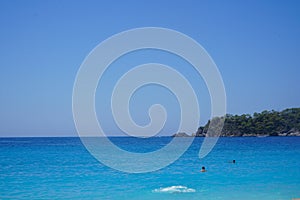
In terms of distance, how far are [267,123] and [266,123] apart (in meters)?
0.31

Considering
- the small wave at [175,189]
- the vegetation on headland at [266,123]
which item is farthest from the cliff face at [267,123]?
the small wave at [175,189]

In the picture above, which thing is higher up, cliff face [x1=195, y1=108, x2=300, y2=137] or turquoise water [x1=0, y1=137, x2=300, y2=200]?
cliff face [x1=195, y1=108, x2=300, y2=137]

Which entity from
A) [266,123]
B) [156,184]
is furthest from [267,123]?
[156,184]

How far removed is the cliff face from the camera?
398 feet

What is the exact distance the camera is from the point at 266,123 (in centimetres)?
12219

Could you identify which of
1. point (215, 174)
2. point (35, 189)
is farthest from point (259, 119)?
point (35, 189)

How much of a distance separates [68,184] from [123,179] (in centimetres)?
322

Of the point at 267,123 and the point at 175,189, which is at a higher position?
the point at 267,123

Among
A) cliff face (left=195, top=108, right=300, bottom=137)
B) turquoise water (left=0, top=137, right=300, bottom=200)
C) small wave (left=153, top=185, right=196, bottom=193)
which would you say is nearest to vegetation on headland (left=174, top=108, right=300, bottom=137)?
cliff face (left=195, top=108, right=300, bottom=137)

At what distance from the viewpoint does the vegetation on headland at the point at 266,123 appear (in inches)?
4774

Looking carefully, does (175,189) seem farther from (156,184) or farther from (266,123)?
(266,123)

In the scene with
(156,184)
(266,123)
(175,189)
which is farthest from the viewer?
(266,123)

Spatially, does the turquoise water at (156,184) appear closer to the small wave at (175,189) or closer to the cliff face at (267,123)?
the small wave at (175,189)

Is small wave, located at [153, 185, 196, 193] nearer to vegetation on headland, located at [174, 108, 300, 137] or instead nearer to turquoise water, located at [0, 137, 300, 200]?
turquoise water, located at [0, 137, 300, 200]
